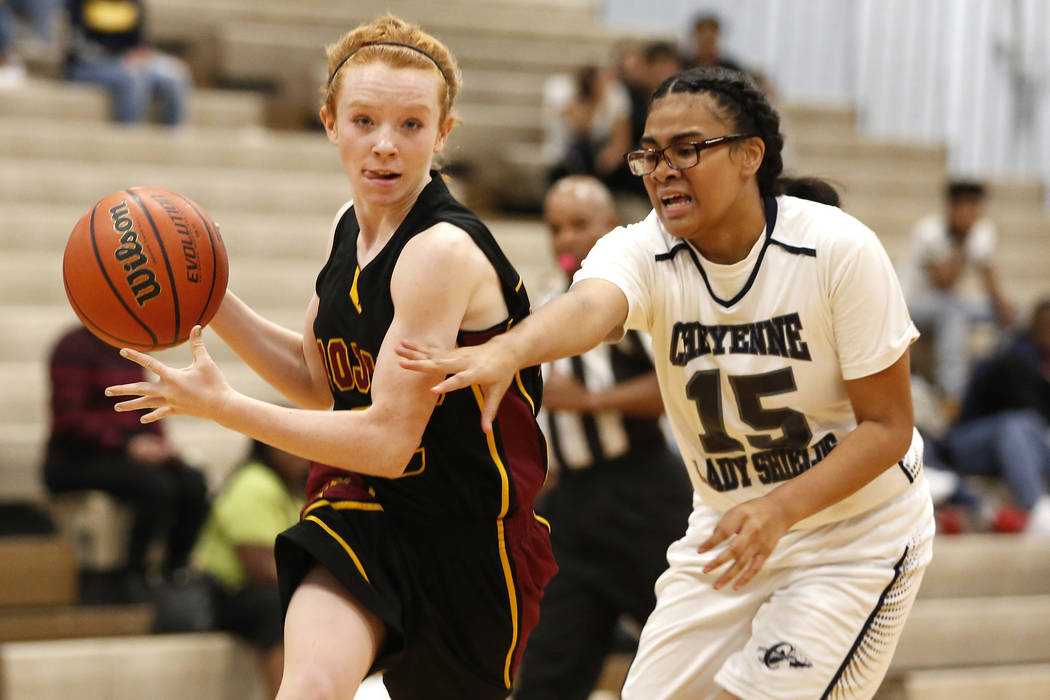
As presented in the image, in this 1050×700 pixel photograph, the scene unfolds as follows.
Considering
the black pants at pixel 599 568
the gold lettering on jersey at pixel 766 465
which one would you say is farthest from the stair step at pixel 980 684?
the gold lettering on jersey at pixel 766 465

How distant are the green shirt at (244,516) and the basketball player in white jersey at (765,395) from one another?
250cm

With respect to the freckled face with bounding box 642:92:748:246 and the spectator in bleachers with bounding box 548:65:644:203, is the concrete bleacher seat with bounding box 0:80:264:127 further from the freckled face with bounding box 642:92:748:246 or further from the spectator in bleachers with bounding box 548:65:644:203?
the freckled face with bounding box 642:92:748:246

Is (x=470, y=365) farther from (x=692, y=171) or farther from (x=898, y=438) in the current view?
(x=898, y=438)

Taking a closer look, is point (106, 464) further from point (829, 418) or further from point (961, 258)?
point (961, 258)

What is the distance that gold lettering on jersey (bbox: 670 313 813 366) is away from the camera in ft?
9.27

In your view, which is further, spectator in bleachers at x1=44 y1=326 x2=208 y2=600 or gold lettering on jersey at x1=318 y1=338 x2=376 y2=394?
spectator in bleachers at x1=44 y1=326 x2=208 y2=600

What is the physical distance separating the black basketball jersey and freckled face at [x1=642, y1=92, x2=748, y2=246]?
0.37m

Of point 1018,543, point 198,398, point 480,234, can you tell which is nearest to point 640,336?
point 480,234

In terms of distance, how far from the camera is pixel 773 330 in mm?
2840

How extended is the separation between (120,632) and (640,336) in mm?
2467

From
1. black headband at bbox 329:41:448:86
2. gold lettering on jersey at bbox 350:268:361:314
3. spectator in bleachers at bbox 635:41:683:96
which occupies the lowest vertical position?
spectator in bleachers at bbox 635:41:683:96

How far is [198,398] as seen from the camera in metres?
2.34

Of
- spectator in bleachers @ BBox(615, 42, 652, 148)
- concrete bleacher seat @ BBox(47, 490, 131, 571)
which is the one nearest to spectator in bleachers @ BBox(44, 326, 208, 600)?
concrete bleacher seat @ BBox(47, 490, 131, 571)

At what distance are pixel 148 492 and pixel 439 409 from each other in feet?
10.5
